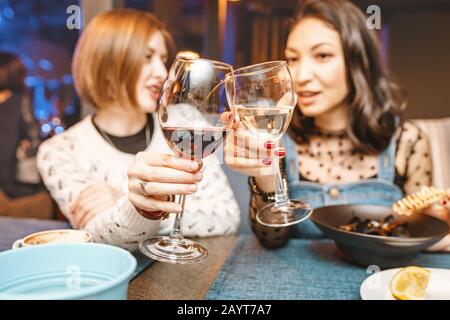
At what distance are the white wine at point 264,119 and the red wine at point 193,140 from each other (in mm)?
34

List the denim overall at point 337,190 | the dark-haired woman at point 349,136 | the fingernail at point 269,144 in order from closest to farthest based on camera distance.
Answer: the fingernail at point 269,144 < the dark-haired woman at point 349,136 < the denim overall at point 337,190

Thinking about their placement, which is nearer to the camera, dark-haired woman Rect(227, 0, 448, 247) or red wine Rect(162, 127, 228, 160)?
red wine Rect(162, 127, 228, 160)

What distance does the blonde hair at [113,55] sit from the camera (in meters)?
0.57

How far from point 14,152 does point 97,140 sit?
46cm

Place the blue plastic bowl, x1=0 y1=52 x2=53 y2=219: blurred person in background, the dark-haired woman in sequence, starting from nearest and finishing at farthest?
1. the blue plastic bowl
2. the dark-haired woman
3. x1=0 y1=52 x2=53 y2=219: blurred person in background

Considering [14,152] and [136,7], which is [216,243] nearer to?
[136,7]

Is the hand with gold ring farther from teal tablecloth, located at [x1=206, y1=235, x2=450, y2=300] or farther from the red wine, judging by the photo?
teal tablecloth, located at [x1=206, y1=235, x2=450, y2=300]

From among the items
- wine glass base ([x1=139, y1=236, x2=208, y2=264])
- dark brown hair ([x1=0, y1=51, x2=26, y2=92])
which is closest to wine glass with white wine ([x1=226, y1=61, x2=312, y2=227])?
wine glass base ([x1=139, y1=236, x2=208, y2=264])

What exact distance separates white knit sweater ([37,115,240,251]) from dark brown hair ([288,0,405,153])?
0.70 ft

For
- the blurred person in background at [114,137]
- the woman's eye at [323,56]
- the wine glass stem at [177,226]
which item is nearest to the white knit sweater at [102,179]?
the blurred person in background at [114,137]

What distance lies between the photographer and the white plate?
437 millimetres

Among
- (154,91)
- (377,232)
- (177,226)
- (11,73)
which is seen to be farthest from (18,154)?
(377,232)

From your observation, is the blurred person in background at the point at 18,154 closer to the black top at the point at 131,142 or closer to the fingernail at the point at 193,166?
the black top at the point at 131,142

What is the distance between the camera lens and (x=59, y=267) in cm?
33
